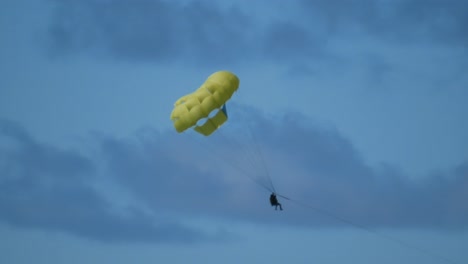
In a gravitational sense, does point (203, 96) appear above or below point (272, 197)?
above

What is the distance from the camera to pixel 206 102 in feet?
174

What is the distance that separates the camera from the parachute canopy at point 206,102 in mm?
53250

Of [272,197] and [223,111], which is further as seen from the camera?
[223,111]

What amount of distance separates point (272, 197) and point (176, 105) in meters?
11.0

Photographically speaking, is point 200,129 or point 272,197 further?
point 200,129

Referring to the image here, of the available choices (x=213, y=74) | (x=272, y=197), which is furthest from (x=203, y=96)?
(x=272, y=197)

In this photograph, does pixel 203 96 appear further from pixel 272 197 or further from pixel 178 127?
pixel 272 197

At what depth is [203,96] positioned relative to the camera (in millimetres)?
53469

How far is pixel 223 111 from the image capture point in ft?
184

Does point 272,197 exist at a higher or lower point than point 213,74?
lower

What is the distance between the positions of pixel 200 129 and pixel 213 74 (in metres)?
4.73

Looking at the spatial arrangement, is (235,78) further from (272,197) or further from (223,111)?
(272,197)

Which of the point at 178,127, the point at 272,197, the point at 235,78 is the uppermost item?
the point at 235,78

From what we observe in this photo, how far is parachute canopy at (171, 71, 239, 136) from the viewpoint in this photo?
53250 millimetres
